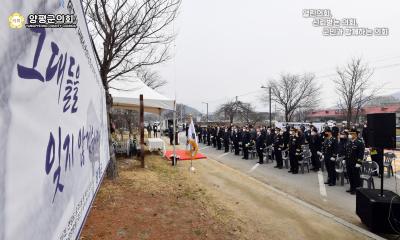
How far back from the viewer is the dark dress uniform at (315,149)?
40.2ft

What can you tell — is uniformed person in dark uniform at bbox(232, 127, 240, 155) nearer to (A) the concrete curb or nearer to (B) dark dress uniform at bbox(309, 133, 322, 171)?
(B) dark dress uniform at bbox(309, 133, 322, 171)

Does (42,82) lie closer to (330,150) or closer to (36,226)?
(36,226)

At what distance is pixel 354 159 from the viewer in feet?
27.4

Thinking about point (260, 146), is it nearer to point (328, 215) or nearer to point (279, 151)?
point (279, 151)

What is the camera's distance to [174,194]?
745 cm

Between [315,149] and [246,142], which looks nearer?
[315,149]

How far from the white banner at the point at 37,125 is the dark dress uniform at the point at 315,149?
472 inches

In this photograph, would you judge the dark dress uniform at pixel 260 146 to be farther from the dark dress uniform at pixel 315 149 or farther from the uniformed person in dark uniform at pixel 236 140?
the uniformed person in dark uniform at pixel 236 140

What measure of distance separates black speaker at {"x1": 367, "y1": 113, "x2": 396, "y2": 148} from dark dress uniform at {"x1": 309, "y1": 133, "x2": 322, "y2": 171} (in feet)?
21.4

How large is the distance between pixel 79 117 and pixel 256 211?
18.3 ft

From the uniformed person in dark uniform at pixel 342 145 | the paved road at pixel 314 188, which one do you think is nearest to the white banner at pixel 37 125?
the paved road at pixel 314 188

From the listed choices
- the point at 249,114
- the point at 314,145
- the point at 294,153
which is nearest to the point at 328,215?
A: the point at 294,153

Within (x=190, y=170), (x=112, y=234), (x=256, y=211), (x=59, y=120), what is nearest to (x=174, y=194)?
(x=256, y=211)

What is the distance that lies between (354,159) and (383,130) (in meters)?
2.72
